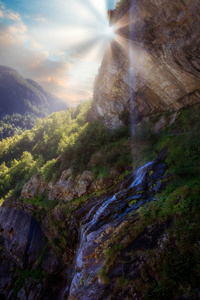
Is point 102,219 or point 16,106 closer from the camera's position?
point 102,219

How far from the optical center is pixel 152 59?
1594 centimetres

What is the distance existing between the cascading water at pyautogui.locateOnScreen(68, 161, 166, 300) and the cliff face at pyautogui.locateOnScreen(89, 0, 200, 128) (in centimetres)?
1096

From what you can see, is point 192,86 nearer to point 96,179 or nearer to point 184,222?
point 96,179

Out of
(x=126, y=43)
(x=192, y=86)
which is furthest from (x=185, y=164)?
(x=126, y=43)

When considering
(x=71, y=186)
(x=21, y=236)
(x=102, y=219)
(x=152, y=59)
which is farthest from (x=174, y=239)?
(x=21, y=236)

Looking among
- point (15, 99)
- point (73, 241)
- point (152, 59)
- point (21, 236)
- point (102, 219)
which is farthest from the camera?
point (15, 99)

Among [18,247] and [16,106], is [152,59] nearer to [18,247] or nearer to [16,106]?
[18,247]

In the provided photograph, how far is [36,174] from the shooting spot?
2044 centimetres

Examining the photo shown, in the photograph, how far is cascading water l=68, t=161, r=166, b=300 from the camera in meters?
6.33

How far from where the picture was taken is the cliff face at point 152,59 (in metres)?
13.6

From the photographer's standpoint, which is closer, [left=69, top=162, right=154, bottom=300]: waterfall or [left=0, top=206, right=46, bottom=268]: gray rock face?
[left=69, top=162, right=154, bottom=300]: waterfall

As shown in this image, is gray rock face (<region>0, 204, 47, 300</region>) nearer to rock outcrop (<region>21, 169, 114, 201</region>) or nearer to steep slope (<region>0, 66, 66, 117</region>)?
rock outcrop (<region>21, 169, 114, 201</region>)

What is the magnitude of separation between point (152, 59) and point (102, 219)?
1648cm

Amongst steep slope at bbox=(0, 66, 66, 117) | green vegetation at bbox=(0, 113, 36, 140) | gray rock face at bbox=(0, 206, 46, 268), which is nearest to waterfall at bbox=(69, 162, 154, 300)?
gray rock face at bbox=(0, 206, 46, 268)
